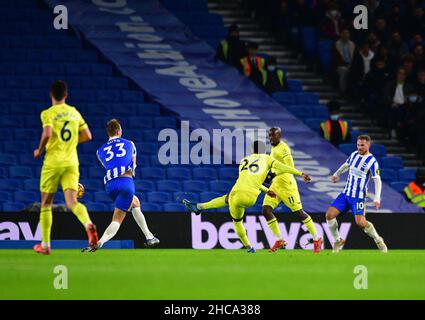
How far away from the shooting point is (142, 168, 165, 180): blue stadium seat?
24172 mm

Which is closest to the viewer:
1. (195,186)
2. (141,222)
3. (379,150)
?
(141,222)

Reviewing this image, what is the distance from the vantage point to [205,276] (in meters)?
13.9

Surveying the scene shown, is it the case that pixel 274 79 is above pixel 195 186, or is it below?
above

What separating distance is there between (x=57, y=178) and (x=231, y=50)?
13.7 m

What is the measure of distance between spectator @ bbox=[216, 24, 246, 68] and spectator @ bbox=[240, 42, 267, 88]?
16 centimetres

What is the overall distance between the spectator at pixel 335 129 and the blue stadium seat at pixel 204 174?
330cm

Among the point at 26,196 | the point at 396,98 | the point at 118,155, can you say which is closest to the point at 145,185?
the point at 26,196

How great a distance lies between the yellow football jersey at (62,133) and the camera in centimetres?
1442

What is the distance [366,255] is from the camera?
1884cm

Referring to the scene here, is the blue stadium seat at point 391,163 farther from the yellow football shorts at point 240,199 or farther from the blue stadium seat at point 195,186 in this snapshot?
the yellow football shorts at point 240,199

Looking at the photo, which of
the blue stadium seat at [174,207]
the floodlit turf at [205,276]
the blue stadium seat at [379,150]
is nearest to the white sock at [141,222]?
the floodlit turf at [205,276]

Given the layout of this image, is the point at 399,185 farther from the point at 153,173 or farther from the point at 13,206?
the point at 13,206

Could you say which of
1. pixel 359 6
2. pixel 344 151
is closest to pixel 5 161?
pixel 344 151

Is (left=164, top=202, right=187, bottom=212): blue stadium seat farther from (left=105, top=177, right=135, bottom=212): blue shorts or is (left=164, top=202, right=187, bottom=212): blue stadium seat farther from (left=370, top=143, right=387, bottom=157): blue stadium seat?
(left=105, top=177, right=135, bottom=212): blue shorts
